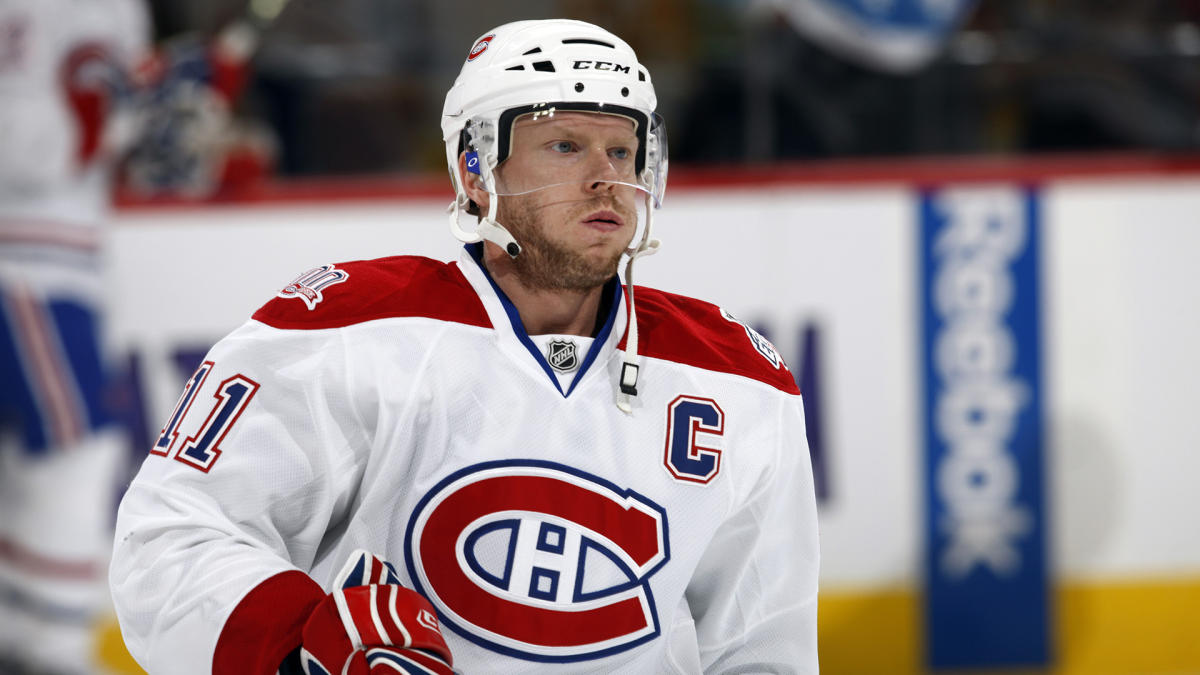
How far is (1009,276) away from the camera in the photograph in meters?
3.49

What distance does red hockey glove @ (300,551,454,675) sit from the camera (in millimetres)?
1340

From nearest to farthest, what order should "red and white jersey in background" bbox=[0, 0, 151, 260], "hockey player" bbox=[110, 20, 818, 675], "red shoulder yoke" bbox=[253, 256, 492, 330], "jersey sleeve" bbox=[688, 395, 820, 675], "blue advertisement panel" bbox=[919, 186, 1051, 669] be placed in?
1. "hockey player" bbox=[110, 20, 818, 675]
2. "red shoulder yoke" bbox=[253, 256, 492, 330]
3. "jersey sleeve" bbox=[688, 395, 820, 675]
4. "red and white jersey in background" bbox=[0, 0, 151, 260]
5. "blue advertisement panel" bbox=[919, 186, 1051, 669]

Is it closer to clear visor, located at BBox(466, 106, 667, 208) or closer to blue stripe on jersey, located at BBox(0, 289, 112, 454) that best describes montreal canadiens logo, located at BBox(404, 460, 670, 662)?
clear visor, located at BBox(466, 106, 667, 208)

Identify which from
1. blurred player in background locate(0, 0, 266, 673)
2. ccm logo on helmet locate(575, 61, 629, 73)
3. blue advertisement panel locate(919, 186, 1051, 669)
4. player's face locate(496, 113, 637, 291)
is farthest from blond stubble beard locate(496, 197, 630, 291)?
blue advertisement panel locate(919, 186, 1051, 669)

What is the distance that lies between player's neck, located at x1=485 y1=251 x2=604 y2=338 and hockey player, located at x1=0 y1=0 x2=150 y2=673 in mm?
1861

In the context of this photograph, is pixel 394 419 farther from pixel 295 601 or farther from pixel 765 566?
pixel 765 566

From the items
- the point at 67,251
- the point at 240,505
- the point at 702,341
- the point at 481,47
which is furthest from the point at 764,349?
the point at 67,251

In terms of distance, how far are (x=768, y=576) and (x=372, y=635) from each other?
1.84 ft

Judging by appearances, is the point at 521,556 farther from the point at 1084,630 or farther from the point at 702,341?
the point at 1084,630

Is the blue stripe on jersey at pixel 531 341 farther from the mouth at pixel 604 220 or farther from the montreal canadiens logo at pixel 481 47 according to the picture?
the montreal canadiens logo at pixel 481 47

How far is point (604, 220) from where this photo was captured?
1.69 meters

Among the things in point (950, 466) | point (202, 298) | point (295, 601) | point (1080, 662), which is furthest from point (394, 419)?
point (1080, 662)

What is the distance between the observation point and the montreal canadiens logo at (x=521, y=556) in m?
1.59

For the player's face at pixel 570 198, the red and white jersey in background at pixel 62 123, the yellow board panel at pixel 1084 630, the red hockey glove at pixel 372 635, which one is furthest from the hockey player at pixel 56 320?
the red hockey glove at pixel 372 635
